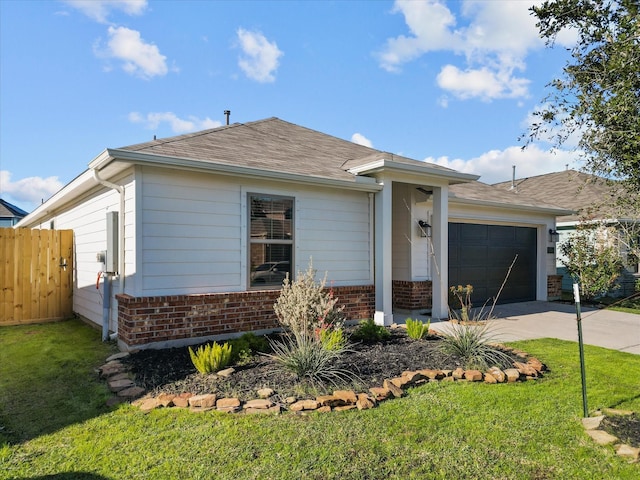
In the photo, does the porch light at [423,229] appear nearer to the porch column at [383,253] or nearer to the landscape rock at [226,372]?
the porch column at [383,253]

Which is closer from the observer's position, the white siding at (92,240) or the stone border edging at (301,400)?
the stone border edging at (301,400)

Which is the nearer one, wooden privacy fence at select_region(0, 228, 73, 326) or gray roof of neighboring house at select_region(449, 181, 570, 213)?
wooden privacy fence at select_region(0, 228, 73, 326)

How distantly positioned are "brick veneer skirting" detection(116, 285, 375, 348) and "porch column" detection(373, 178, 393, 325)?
7.05ft

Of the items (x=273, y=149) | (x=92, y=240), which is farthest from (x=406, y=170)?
(x=92, y=240)

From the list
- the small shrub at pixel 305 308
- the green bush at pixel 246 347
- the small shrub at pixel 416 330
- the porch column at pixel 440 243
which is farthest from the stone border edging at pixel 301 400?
the porch column at pixel 440 243

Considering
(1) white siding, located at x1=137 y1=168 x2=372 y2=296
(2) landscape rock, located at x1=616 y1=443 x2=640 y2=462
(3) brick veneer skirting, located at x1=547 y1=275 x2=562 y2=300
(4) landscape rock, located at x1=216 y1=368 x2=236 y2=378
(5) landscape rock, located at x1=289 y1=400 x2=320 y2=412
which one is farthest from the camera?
(3) brick veneer skirting, located at x1=547 y1=275 x2=562 y2=300

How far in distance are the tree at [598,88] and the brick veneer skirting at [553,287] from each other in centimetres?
817

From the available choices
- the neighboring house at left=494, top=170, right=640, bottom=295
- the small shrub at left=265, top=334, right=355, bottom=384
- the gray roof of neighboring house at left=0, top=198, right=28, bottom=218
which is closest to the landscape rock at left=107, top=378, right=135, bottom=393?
the small shrub at left=265, top=334, right=355, bottom=384

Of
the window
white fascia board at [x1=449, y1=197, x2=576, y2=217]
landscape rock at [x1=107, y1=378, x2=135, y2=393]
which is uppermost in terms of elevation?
white fascia board at [x1=449, y1=197, x2=576, y2=217]

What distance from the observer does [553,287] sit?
1235 cm

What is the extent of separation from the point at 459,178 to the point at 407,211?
5.06 feet

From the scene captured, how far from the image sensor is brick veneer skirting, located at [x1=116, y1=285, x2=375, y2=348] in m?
5.64

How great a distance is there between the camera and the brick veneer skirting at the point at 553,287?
40.2ft

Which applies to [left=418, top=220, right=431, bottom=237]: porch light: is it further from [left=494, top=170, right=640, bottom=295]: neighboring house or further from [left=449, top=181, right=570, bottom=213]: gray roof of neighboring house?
[left=494, top=170, right=640, bottom=295]: neighboring house
